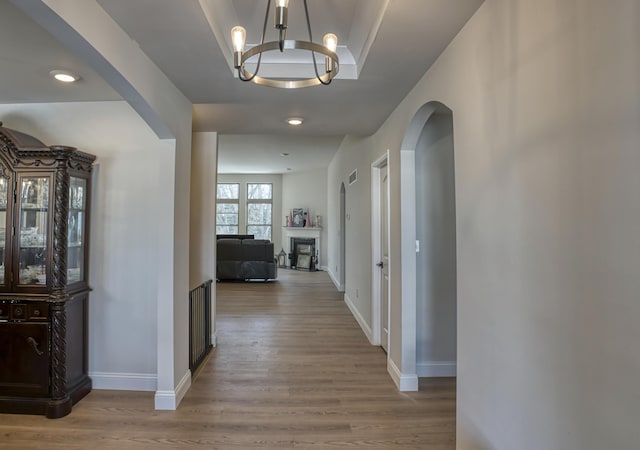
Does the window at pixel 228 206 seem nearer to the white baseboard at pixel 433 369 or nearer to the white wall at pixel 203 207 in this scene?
the white wall at pixel 203 207

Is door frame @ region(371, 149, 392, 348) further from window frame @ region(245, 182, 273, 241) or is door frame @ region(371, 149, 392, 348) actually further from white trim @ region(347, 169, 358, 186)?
window frame @ region(245, 182, 273, 241)

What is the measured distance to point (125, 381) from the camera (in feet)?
9.26

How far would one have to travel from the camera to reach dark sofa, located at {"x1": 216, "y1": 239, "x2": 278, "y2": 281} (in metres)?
7.41

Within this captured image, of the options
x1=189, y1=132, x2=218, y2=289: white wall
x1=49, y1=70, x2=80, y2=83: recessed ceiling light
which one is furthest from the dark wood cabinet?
x1=189, y1=132, x2=218, y2=289: white wall

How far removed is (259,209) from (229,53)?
27.8 ft

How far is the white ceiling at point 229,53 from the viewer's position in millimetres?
1646

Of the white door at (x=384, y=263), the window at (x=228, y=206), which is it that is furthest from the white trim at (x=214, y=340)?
the window at (x=228, y=206)

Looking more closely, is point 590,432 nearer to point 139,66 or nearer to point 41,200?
point 139,66

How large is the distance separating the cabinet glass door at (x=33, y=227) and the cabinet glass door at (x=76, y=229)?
0.50 feet

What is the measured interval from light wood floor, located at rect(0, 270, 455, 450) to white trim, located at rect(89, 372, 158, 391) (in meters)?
0.07

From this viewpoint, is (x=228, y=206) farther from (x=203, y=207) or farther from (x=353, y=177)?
(x=203, y=207)

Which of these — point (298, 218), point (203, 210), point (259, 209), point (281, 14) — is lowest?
point (203, 210)

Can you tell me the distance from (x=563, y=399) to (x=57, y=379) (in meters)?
3.08

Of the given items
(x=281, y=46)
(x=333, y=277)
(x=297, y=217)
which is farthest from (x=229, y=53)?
(x=297, y=217)
